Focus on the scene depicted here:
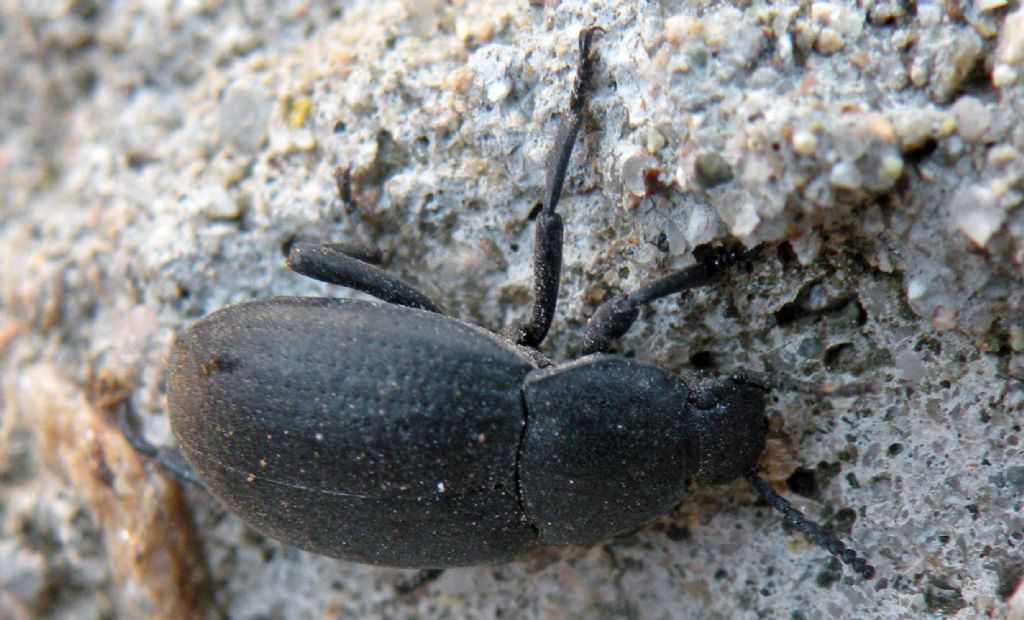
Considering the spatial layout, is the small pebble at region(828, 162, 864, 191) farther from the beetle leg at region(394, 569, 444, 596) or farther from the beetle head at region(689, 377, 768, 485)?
the beetle leg at region(394, 569, 444, 596)

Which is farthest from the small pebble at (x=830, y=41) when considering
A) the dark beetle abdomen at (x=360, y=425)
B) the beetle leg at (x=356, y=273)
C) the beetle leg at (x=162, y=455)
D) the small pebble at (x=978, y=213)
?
the beetle leg at (x=162, y=455)

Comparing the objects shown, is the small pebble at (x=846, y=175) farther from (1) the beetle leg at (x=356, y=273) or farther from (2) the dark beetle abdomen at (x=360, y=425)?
(1) the beetle leg at (x=356, y=273)

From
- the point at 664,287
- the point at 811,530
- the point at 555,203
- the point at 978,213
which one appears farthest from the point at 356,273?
the point at 978,213

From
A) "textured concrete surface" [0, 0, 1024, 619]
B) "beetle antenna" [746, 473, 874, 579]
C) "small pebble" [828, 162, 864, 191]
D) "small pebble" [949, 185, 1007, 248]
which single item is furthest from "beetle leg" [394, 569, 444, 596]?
"small pebble" [949, 185, 1007, 248]

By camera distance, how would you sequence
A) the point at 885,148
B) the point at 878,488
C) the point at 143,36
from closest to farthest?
1. the point at 885,148
2. the point at 878,488
3. the point at 143,36

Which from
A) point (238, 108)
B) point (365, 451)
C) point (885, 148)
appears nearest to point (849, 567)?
point (885, 148)

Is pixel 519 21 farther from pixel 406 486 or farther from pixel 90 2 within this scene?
pixel 90 2
